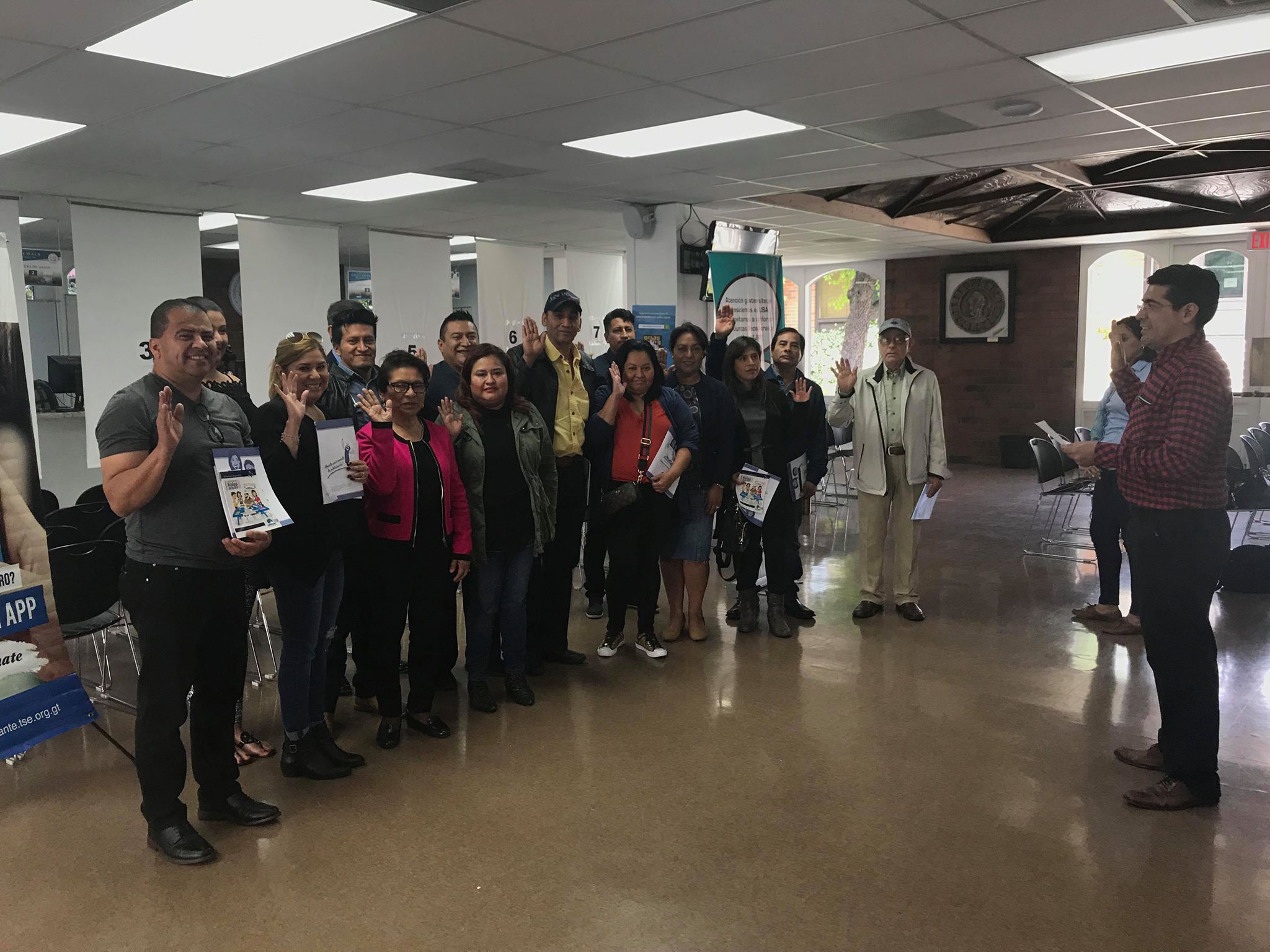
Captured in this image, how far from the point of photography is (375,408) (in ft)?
11.3

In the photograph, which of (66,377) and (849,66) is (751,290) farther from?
(66,377)

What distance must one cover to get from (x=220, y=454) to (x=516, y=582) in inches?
61.9

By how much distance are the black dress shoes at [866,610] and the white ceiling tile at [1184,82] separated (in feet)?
9.53

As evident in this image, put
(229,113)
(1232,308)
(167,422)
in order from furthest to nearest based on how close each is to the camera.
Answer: (1232,308) < (229,113) < (167,422)

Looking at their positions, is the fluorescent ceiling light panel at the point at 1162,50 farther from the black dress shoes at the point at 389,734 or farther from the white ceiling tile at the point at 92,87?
the black dress shoes at the point at 389,734

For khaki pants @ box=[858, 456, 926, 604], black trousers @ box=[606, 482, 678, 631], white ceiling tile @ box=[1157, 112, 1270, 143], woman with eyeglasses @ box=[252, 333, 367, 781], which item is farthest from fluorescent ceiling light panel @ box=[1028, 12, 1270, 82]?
woman with eyeglasses @ box=[252, 333, 367, 781]

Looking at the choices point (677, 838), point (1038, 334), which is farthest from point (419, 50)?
point (1038, 334)

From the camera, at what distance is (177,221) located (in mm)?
7539

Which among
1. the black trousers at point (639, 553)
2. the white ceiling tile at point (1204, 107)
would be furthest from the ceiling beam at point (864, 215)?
the black trousers at point (639, 553)

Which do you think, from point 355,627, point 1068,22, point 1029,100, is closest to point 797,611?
point 355,627

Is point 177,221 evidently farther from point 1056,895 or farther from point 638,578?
point 1056,895

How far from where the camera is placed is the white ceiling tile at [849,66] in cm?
376

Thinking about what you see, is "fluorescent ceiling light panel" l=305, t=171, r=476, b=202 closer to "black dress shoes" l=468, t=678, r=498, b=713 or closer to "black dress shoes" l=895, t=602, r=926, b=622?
"black dress shoes" l=468, t=678, r=498, b=713

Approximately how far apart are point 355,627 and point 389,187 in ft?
13.8
